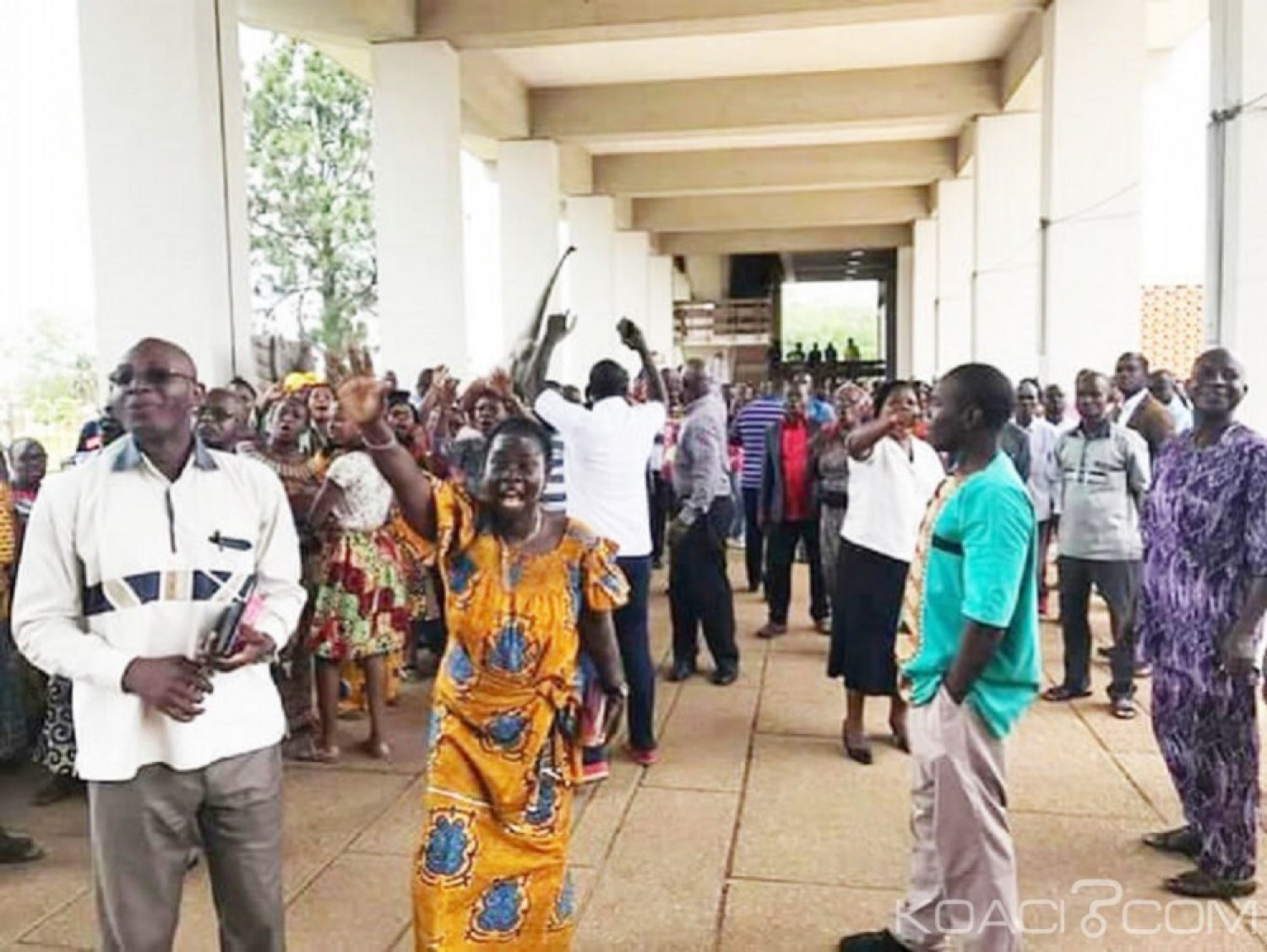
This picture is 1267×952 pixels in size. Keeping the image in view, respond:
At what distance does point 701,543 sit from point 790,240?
50.5 ft

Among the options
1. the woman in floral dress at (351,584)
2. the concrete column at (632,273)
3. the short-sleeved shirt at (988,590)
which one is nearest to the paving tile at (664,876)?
the short-sleeved shirt at (988,590)

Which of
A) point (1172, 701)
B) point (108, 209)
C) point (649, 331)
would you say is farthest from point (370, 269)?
point (1172, 701)

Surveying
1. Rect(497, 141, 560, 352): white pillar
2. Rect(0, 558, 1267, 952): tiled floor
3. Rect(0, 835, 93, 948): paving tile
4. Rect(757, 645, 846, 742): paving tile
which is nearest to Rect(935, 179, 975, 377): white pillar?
Rect(497, 141, 560, 352): white pillar

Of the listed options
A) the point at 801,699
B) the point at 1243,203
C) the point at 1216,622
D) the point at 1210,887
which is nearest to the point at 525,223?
the point at 801,699

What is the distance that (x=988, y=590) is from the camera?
91.0 inches

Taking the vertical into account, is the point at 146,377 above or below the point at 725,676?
above

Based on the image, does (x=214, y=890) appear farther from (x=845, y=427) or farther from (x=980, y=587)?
(x=845, y=427)

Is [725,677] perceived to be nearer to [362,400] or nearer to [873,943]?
[873,943]

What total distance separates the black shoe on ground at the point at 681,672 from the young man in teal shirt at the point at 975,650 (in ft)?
9.67

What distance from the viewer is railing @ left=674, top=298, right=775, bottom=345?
22.8 metres

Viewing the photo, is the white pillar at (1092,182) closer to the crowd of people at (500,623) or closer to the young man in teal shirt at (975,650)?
the crowd of people at (500,623)

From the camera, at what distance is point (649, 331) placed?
1864 cm

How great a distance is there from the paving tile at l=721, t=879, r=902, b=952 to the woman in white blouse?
110 cm

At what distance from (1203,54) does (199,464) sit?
37.6 ft
